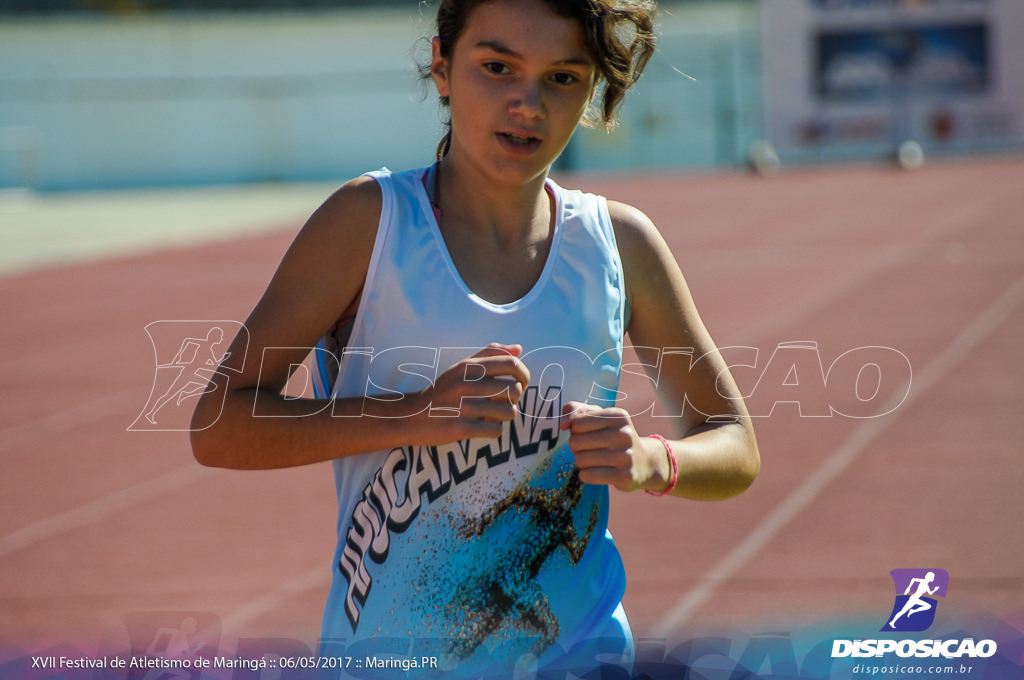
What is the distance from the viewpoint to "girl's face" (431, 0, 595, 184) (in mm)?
1713

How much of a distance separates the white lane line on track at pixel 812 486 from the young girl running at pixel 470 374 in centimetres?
253

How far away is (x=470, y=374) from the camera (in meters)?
1.62

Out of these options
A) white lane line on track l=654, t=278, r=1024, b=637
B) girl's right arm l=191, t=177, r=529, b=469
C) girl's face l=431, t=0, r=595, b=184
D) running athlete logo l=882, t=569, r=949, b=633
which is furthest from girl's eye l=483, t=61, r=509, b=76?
white lane line on track l=654, t=278, r=1024, b=637

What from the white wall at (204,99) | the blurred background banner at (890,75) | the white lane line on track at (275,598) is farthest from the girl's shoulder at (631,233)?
the blurred background banner at (890,75)

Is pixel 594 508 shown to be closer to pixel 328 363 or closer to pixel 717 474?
pixel 717 474

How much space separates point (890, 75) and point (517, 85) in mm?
38321

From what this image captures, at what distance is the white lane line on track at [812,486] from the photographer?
4.50 meters

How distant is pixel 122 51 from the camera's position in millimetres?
39062

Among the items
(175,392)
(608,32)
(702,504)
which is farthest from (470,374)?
(175,392)

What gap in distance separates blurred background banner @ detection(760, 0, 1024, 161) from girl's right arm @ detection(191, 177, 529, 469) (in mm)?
38036

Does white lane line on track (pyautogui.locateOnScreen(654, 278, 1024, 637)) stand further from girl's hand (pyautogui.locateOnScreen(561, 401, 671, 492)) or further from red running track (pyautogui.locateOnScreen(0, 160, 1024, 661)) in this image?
girl's hand (pyautogui.locateOnScreen(561, 401, 671, 492))

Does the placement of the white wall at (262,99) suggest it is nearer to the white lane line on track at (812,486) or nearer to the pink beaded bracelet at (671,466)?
the white lane line on track at (812,486)

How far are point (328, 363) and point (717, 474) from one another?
63 cm

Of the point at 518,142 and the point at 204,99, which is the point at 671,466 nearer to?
the point at 518,142
